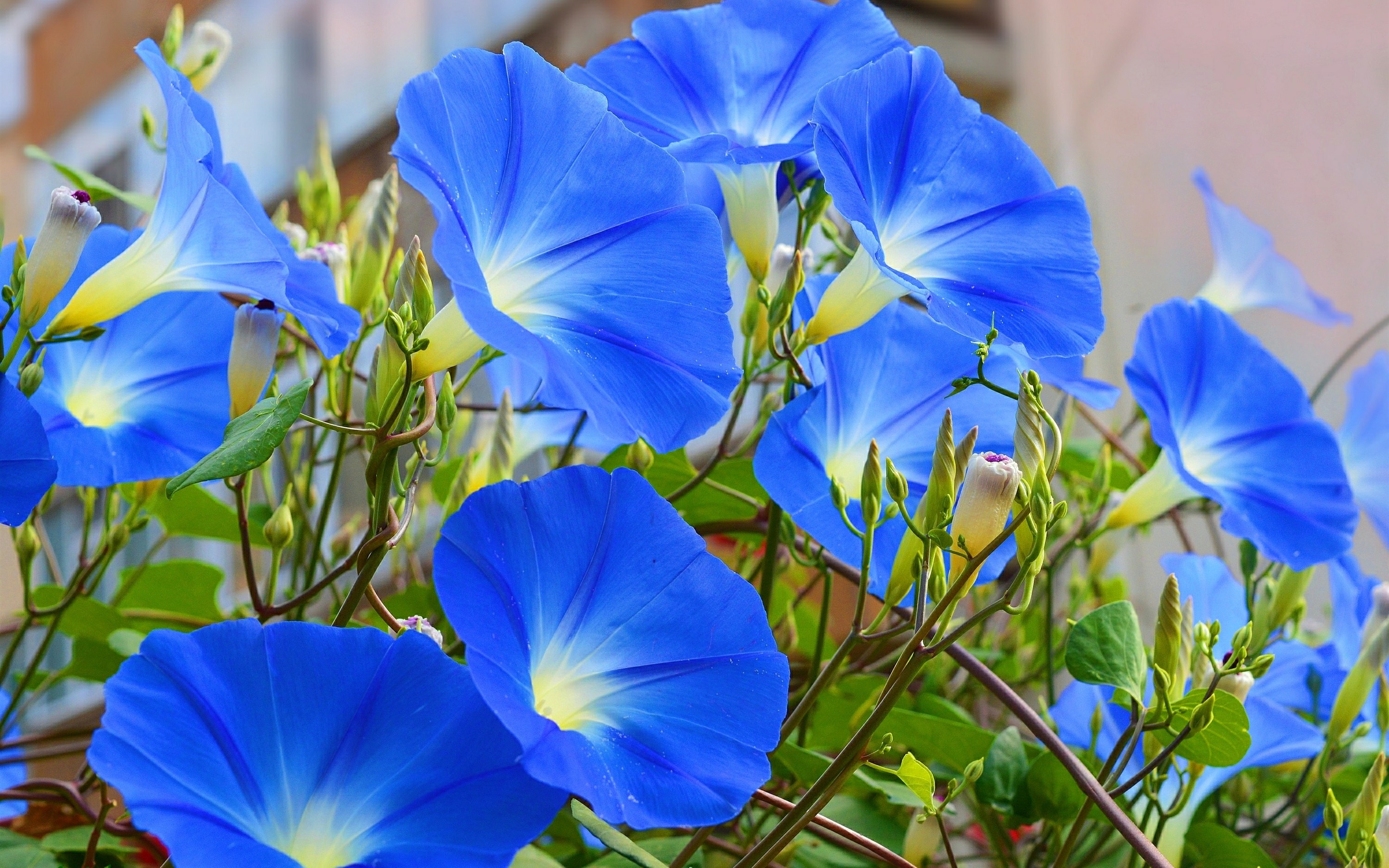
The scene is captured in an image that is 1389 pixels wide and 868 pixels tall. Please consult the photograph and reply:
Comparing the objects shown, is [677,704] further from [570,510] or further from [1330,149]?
[1330,149]

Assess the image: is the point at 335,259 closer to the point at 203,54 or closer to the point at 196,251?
the point at 196,251

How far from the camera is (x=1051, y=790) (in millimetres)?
494

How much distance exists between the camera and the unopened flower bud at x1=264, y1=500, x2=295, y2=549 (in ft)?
1.57

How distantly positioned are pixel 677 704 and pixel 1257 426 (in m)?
0.37

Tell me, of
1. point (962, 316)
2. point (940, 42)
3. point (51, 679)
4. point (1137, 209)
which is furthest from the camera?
point (940, 42)

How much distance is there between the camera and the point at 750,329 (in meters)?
0.51

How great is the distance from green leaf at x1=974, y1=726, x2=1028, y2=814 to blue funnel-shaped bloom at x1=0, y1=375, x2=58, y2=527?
1.17 ft

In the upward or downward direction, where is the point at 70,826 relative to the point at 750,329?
downward

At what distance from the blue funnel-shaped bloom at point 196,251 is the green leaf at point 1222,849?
412 millimetres

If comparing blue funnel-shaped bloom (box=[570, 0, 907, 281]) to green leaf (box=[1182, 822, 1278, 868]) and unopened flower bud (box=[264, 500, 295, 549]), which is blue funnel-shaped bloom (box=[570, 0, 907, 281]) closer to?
unopened flower bud (box=[264, 500, 295, 549])

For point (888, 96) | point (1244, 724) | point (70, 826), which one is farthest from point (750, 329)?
point (70, 826)

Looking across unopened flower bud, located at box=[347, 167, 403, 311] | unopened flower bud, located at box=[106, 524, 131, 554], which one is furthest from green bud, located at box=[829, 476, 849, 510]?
unopened flower bud, located at box=[106, 524, 131, 554]

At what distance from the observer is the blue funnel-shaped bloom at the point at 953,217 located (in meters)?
0.39

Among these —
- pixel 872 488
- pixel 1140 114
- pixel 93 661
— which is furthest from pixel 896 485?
pixel 1140 114
